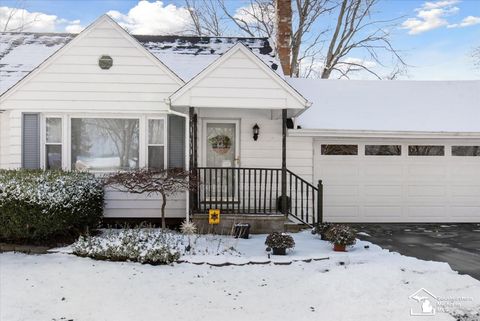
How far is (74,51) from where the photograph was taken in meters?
9.56

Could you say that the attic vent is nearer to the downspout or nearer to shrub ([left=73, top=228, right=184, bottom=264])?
the downspout

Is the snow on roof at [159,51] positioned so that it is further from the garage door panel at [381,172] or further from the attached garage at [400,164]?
the garage door panel at [381,172]

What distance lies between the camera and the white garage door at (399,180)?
11.5m

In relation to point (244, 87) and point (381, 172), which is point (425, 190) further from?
point (244, 87)

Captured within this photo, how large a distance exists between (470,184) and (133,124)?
8.93 meters

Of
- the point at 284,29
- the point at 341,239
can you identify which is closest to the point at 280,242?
the point at 341,239

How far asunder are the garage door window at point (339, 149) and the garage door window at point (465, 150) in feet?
8.94

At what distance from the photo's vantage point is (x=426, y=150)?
1172 centimetres

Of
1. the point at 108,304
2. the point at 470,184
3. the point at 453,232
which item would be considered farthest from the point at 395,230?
the point at 108,304

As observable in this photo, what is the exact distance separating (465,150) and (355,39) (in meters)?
13.8

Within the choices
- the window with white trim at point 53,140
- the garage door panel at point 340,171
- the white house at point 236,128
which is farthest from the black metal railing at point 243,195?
the window with white trim at point 53,140

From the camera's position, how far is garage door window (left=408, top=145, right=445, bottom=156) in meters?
11.7

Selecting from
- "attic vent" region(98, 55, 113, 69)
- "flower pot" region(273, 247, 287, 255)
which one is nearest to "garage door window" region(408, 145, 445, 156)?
"flower pot" region(273, 247, 287, 255)

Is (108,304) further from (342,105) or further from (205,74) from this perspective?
(342,105)
